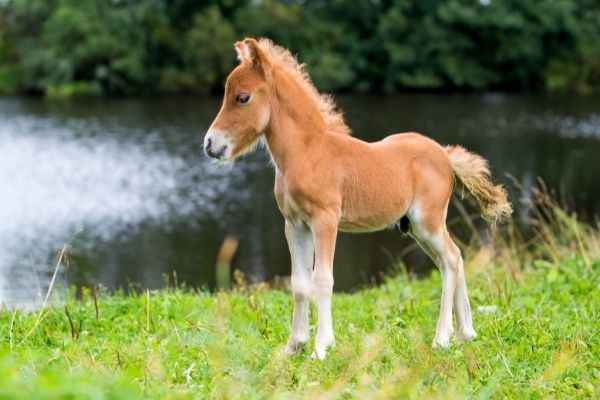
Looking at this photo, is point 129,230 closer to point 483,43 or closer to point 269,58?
point 269,58

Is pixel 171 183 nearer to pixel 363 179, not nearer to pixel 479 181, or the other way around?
pixel 479 181

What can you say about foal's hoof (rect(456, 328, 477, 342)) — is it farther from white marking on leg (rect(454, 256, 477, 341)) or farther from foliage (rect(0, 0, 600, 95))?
foliage (rect(0, 0, 600, 95))

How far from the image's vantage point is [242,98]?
5.29 meters

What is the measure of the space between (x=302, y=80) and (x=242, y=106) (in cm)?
52

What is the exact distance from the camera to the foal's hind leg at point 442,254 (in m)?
5.82

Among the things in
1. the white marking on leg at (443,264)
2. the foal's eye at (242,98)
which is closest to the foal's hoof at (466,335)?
the white marking on leg at (443,264)

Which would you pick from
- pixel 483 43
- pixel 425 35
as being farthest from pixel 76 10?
pixel 483 43

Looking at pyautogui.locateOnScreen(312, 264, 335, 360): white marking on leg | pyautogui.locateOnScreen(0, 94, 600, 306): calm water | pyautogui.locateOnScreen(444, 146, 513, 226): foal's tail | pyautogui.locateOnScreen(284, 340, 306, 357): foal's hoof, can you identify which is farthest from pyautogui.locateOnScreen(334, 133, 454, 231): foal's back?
pyautogui.locateOnScreen(0, 94, 600, 306): calm water

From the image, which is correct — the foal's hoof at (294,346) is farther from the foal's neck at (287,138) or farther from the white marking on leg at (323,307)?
the foal's neck at (287,138)

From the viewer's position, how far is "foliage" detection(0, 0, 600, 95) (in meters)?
54.8

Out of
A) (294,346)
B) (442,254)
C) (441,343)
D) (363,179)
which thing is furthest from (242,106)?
(441,343)

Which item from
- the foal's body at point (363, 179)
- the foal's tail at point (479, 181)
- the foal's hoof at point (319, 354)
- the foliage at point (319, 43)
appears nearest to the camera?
the foal's hoof at point (319, 354)

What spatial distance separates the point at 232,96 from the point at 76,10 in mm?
53799

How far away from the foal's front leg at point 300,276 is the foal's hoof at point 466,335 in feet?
3.78
